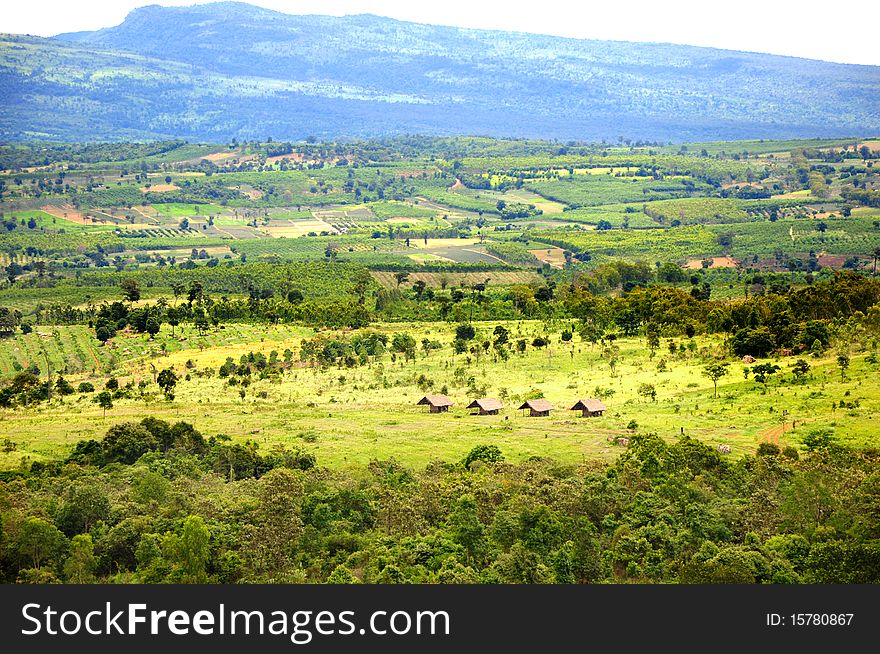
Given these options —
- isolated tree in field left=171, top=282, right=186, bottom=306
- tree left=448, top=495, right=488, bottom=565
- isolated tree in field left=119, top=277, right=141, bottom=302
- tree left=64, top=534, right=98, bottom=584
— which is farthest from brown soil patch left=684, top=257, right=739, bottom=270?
tree left=64, top=534, right=98, bottom=584

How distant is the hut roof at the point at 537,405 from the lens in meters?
52.1

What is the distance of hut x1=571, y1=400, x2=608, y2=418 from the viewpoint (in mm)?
51469

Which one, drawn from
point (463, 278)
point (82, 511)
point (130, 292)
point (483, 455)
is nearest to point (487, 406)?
point (483, 455)

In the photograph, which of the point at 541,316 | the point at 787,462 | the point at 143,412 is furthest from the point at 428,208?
the point at 787,462

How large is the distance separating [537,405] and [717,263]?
241 feet

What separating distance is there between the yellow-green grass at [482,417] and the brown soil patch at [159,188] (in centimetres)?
12563

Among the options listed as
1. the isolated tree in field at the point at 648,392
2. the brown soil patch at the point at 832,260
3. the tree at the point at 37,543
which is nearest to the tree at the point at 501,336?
the isolated tree in field at the point at 648,392

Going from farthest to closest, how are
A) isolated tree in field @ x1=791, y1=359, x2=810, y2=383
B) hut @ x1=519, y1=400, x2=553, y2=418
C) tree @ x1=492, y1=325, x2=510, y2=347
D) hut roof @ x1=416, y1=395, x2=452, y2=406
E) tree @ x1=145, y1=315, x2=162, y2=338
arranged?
tree @ x1=145, y1=315, x2=162, y2=338, tree @ x1=492, y1=325, x2=510, y2=347, isolated tree in field @ x1=791, y1=359, x2=810, y2=383, hut roof @ x1=416, y1=395, x2=452, y2=406, hut @ x1=519, y1=400, x2=553, y2=418

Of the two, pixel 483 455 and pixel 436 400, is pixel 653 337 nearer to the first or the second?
pixel 436 400

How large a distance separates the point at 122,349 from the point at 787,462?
155 ft

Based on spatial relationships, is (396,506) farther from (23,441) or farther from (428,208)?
(428,208)

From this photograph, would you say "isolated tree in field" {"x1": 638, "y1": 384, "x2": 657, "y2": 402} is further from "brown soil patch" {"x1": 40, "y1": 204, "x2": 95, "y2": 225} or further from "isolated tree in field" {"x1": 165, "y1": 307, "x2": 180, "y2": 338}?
"brown soil patch" {"x1": 40, "y1": 204, "x2": 95, "y2": 225}

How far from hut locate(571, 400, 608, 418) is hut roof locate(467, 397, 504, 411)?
3.59m

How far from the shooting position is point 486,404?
5328 centimetres
